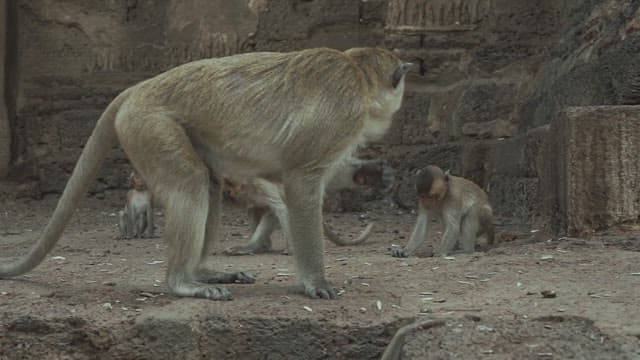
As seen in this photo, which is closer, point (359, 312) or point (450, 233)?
point (359, 312)

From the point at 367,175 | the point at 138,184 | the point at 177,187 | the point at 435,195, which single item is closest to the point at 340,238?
the point at 435,195

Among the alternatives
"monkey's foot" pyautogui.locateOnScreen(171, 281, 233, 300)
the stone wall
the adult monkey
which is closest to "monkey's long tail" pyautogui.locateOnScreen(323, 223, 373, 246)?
the stone wall

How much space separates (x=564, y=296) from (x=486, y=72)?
7.12 m

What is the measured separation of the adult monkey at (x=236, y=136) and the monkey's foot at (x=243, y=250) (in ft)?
9.36

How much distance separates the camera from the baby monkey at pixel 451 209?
834cm

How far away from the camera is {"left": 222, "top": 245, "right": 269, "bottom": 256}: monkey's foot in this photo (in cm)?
873

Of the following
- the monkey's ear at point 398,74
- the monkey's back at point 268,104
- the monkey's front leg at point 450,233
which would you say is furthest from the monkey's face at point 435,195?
the monkey's back at point 268,104

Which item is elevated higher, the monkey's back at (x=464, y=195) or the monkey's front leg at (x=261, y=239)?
the monkey's back at (x=464, y=195)

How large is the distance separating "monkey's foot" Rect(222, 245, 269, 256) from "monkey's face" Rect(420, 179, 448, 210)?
1.54 m

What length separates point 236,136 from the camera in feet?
18.4

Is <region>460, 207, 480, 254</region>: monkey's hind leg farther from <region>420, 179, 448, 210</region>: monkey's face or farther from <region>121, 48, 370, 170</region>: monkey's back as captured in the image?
<region>121, 48, 370, 170</region>: monkey's back

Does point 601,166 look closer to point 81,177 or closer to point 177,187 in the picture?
Answer: point 177,187

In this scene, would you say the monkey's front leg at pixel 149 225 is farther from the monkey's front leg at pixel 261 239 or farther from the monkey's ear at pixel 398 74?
the monkey's ear at pixel 398 74

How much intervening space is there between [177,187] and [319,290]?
0.98m
